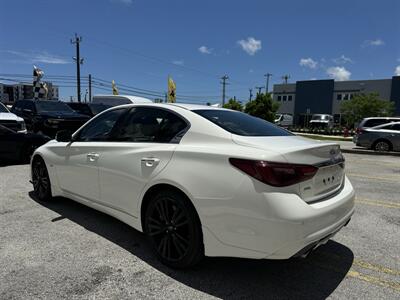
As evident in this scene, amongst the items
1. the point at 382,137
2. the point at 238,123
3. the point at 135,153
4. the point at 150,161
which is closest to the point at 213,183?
the point at 150,161

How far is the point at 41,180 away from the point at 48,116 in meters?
7.35

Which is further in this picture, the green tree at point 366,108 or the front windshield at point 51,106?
the green tree at point 366,108

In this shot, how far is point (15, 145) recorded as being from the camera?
867 centimetres

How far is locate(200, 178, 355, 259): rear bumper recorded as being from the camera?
2592 mm

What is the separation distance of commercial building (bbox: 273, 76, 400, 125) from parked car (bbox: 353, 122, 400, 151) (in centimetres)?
3539

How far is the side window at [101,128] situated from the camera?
13.8 ft

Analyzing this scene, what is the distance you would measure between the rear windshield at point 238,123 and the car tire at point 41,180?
293 cm

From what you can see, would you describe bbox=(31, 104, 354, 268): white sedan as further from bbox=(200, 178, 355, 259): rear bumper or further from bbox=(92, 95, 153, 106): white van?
bbox=(92, 95, 153, 106): white van

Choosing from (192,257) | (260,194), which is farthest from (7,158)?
(260,194)

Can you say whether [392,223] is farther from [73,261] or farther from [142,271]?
[73,261]

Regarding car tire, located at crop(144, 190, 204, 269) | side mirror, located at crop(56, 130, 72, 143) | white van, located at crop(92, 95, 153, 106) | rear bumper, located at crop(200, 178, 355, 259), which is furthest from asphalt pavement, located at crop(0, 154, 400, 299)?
white van, located at crop(92, 95, 153, 106)

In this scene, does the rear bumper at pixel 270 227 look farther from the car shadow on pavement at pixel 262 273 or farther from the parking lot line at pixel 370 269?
the parking lot line at pixel 370 269

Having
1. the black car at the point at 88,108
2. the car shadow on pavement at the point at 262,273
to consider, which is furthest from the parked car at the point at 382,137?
the car shadow on pavement at the point at 262,273

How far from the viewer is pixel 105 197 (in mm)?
3967
